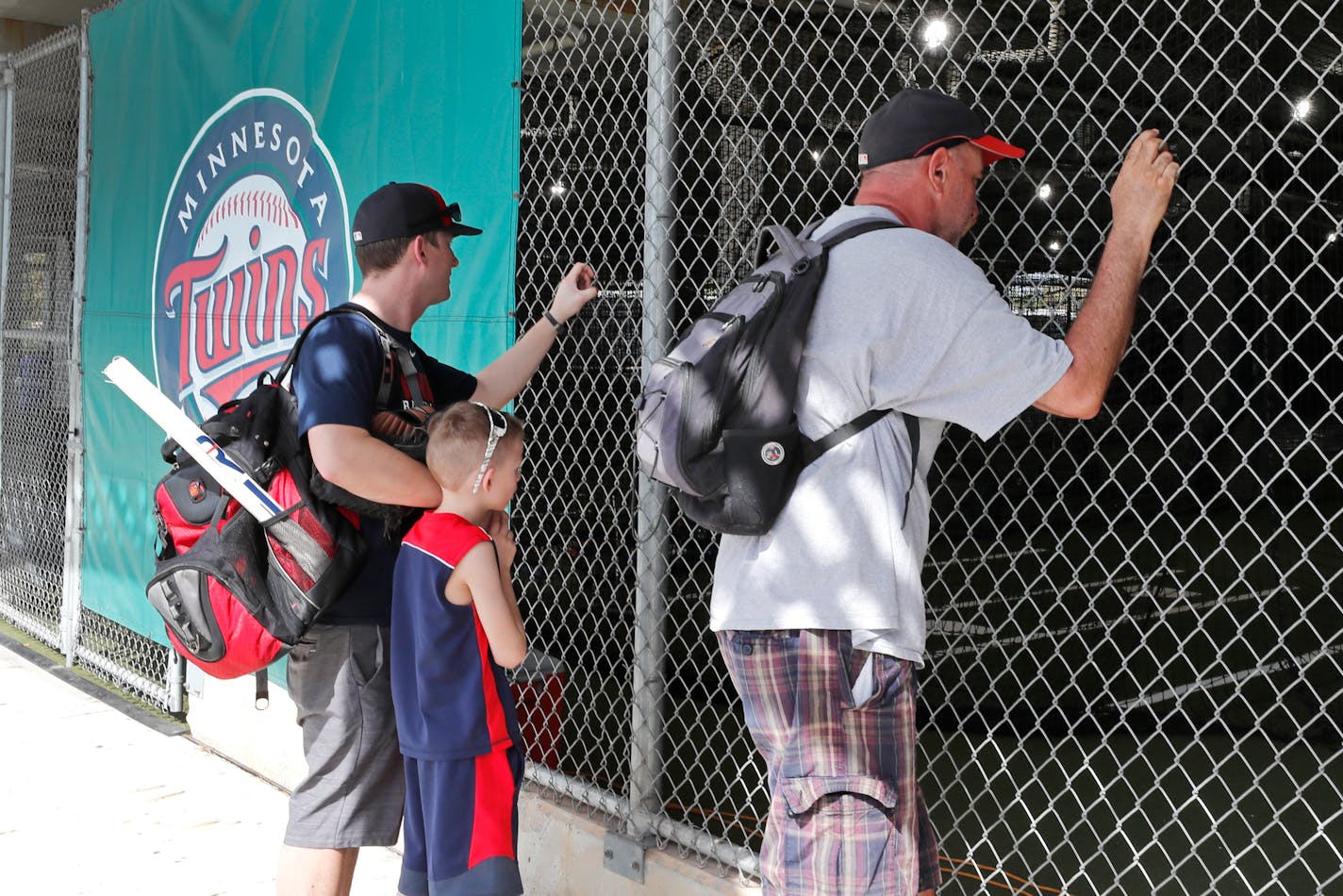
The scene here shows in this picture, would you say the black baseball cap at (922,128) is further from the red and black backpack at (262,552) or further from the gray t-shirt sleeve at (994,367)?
the red and black backpack at (262,552)

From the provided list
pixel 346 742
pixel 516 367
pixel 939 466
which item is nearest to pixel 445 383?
pixel 516 367

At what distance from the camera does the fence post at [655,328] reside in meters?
3.43

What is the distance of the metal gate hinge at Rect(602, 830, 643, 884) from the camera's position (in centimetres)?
346

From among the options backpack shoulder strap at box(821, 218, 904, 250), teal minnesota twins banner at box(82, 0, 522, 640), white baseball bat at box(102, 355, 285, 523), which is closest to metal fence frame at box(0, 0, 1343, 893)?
teal minnesota twins banner at box(82, 0, 522, 640)

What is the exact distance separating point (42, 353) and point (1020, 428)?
819 cm

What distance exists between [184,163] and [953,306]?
4.43 m

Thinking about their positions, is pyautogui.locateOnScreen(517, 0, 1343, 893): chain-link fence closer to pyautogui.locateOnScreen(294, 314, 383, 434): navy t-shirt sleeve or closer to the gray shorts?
the gray shorts

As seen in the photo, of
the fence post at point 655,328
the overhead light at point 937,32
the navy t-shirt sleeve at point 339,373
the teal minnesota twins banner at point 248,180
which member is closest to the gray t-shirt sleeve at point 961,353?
the navy t-shirt sleeve at point 339,373

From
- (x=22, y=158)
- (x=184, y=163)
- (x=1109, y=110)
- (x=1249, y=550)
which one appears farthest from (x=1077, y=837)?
(x=1249, y=550)

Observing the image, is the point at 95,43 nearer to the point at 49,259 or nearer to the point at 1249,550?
the point at 49,259

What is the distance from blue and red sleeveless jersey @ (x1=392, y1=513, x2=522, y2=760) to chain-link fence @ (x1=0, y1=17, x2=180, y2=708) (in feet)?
14.7

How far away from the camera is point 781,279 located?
2145 mm

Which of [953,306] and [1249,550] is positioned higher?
[953,306]

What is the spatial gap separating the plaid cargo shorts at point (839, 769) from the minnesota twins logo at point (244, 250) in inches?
105
